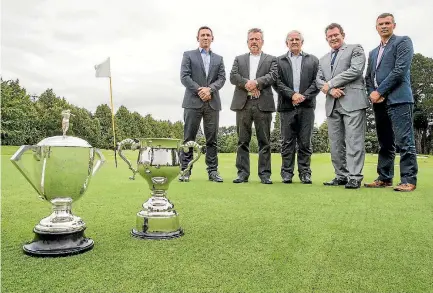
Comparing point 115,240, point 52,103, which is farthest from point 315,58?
point 52,103

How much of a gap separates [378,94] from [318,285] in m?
3.56

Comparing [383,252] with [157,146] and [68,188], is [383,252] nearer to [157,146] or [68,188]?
[157,146]

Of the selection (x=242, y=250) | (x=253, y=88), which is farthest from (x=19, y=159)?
(x=253, y=88)

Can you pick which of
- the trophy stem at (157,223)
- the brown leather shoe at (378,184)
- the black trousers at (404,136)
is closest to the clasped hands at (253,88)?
the black trousers at (404,136)

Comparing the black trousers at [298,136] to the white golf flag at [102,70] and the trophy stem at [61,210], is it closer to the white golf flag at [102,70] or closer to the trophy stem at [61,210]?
the trophy stem at [61,210]

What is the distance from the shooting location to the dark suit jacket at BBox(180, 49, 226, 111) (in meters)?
5.35

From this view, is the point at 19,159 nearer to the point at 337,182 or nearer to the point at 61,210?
the point at 61,210

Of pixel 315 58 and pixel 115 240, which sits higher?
pixel 315 58

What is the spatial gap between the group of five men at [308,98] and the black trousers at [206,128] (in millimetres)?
13

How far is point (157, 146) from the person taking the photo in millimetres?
2314

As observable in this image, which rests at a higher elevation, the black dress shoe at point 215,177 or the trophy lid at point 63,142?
the trophy lid at point 63,142

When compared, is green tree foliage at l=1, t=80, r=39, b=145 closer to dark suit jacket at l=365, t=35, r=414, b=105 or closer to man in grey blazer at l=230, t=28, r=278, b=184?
man in grey blazer at l=230, t=28, r=278, b=184

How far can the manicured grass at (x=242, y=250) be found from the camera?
4.72 ft

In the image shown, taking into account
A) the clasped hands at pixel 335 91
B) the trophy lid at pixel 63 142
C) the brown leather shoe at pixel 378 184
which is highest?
the clasped hands at pixel 335 91
